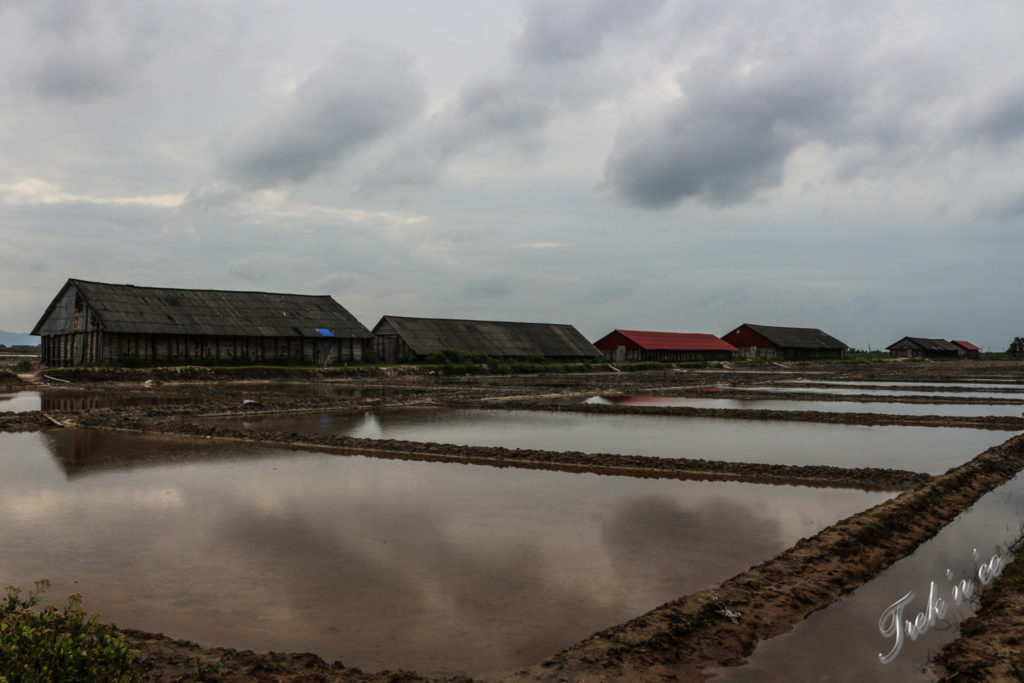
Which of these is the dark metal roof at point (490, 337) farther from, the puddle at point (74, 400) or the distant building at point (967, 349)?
the distant building at point (967, 349)

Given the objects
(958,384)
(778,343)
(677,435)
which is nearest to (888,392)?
(958,384)

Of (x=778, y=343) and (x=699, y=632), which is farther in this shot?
(x=778, y=343)

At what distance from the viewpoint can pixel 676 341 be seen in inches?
3132

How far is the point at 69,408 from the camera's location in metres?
23.0

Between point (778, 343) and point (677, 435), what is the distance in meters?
78.9

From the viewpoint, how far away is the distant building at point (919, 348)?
4641 inches

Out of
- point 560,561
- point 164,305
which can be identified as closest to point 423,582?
point 560,561

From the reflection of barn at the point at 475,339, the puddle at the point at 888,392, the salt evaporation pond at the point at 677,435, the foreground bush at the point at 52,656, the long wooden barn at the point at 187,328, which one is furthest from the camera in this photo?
the reflection of barn at the point at 475,339

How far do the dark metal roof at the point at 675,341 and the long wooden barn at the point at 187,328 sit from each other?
32.6m

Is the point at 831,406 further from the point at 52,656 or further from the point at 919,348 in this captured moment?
the point at 919,348

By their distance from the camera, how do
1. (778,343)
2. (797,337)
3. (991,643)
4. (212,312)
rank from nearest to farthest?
1. (991,643)
2. (212,312)
3. (778,343)
4. (797,337)

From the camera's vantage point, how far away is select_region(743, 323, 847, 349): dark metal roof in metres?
92.9

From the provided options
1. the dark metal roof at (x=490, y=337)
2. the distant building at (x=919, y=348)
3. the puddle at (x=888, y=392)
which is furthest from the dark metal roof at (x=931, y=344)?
the puddle at (x=888, y=392)

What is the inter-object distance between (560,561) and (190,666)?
3.64 metres
